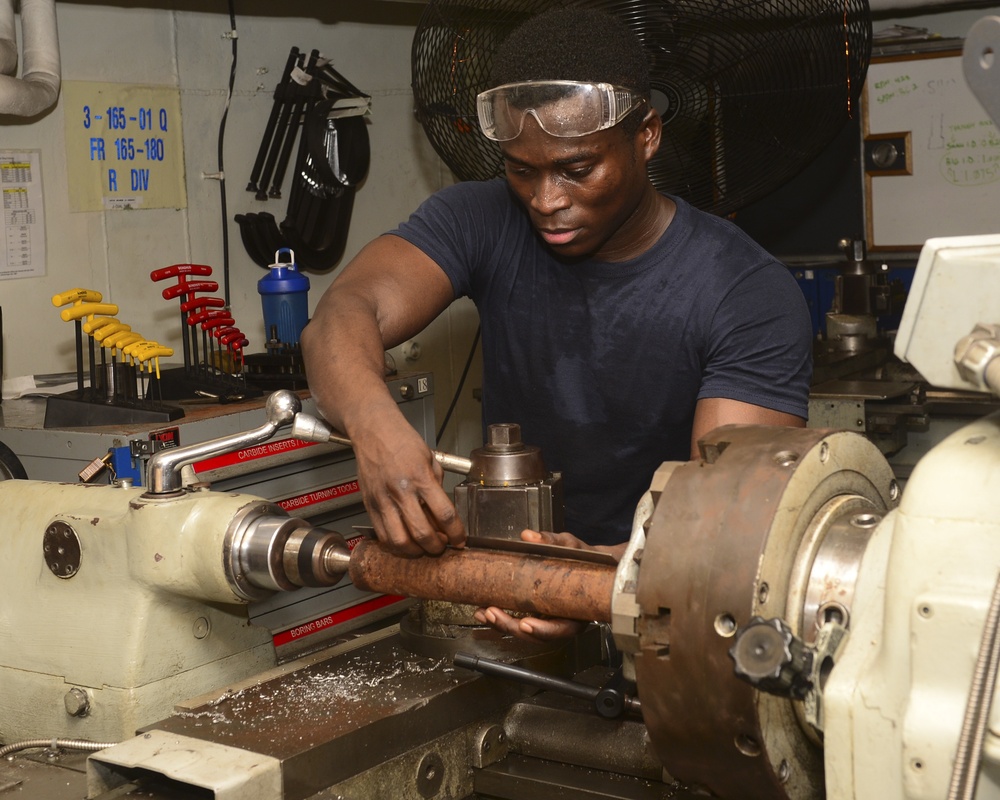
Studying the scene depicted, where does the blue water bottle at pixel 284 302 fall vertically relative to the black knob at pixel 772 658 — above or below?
above

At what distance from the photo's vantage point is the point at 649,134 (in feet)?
5.17

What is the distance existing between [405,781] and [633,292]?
811 mm

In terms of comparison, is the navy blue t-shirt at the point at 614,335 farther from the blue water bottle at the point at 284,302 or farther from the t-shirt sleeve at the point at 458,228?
the blue water bottle at the point at 284,302

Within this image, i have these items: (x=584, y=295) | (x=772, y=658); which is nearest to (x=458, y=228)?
(x=584, y=295)

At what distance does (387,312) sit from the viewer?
4.97ft

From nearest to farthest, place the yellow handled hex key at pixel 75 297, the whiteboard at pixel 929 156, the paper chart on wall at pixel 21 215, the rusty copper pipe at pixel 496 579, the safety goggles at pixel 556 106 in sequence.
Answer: the rusty copper pipe at pixel 496 579, the safety goggles at pixel 556 106, the yellow handled hex key at pixel 75 297, the paper chart on wall at pixel 21 215, the whiteboard at pixel 929 156

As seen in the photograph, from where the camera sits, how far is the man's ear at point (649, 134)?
154 centimetres

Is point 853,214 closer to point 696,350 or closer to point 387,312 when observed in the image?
point 696,350

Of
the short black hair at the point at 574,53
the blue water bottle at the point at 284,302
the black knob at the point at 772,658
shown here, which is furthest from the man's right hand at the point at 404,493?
the blue water bottle at the point at 284,302

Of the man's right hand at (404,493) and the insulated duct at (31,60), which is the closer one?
the man's right hand at (404,493)

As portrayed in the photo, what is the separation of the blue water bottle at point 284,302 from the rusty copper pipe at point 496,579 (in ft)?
4.41

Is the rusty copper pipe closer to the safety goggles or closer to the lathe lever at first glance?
the lathe lever

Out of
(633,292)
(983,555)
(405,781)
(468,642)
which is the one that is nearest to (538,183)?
(633,292)

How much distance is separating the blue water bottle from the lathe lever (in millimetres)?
1392
